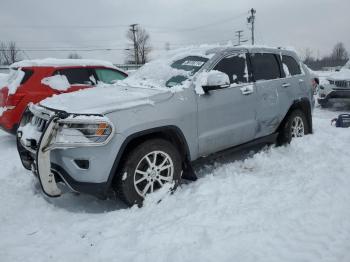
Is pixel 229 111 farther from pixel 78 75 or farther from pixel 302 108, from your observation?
pixel 78 75

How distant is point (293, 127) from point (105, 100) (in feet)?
11.8

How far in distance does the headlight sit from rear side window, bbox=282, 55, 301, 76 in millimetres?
3687

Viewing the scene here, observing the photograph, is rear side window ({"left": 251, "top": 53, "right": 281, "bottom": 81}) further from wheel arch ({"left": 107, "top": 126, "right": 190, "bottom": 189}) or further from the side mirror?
wheel arch ({"left": 107, "top": 126, "right": 190, "bottom": 189})

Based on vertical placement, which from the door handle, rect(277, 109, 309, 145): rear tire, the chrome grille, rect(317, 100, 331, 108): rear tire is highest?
the door handle

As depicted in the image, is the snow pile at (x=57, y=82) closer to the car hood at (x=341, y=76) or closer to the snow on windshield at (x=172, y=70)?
the snow on windshield at (x=172, y=70)

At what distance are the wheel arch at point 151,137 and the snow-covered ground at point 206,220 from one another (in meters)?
0.43

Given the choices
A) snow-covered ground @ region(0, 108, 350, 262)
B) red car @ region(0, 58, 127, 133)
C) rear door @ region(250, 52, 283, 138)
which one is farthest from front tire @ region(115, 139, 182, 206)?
red car @ region(0, 58, 127, 133)

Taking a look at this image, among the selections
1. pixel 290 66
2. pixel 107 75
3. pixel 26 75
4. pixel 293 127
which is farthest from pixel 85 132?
pixel 107 75

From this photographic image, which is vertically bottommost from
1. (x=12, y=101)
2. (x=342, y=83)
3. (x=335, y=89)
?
(x=335, y=89)

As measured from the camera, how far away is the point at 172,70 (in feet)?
15.1

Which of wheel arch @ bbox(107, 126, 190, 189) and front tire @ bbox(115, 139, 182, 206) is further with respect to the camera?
front tire @ bbox(115, 139, 182, 206)

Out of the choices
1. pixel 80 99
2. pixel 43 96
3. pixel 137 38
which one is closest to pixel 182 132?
pixel 80 99

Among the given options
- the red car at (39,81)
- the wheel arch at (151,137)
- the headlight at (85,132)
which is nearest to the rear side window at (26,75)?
the red car at (39,81)

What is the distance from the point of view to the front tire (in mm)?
3668
